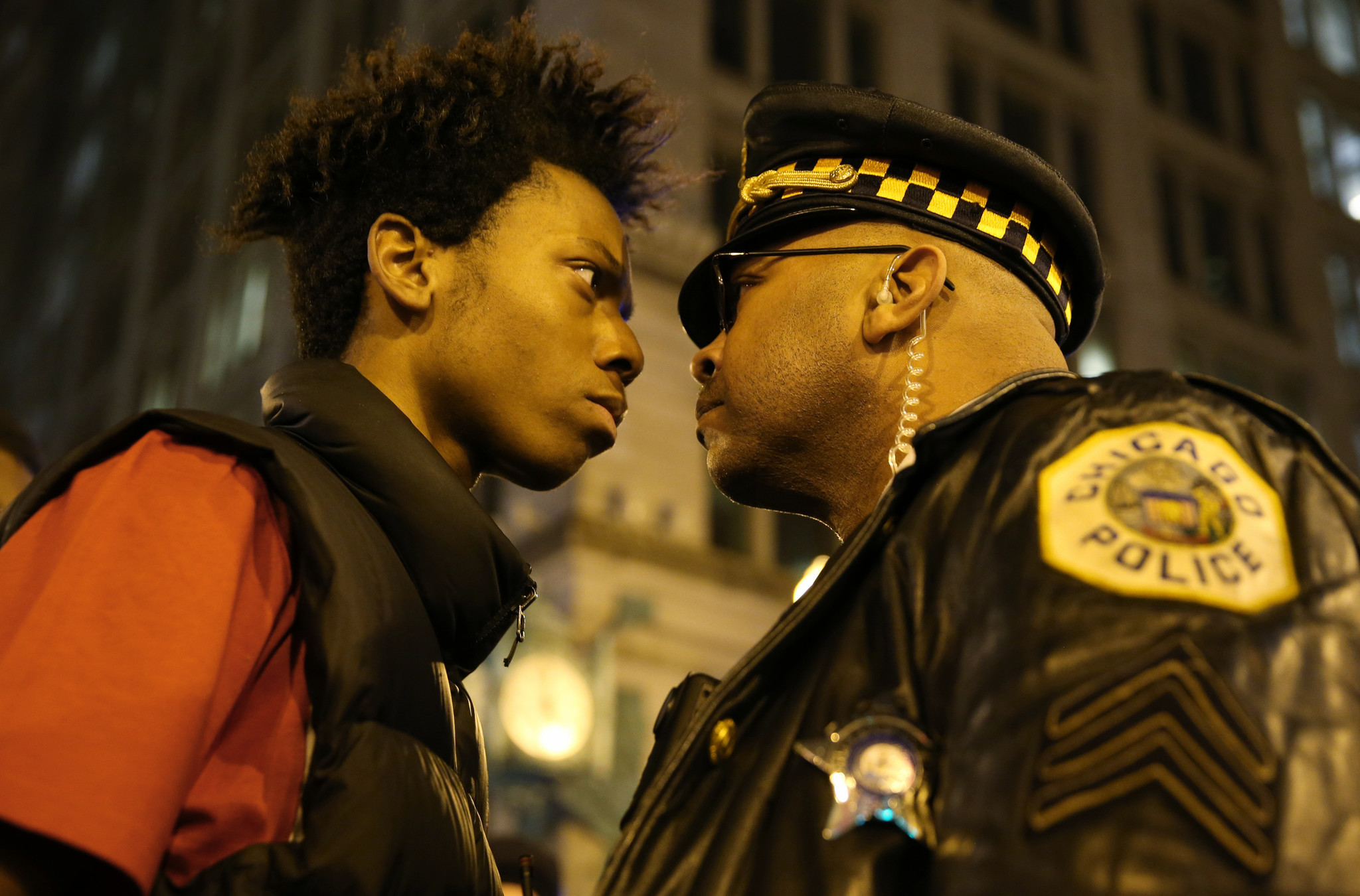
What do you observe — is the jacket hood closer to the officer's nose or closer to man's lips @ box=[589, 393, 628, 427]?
man's lips @ box=[589, 393, 628, 427]

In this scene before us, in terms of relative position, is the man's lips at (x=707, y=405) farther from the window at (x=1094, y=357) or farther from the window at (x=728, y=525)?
the window at (x=1094, y=357)

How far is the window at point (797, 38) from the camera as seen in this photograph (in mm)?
21391

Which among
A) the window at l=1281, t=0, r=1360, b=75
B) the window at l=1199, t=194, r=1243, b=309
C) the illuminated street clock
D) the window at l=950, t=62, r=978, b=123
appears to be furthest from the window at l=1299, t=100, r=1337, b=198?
the illuminated street clock

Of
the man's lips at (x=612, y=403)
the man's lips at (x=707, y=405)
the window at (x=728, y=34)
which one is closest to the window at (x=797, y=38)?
the window at (x=728, y=34)

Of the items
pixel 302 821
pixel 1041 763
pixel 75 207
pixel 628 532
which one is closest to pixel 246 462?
pixel 302 821

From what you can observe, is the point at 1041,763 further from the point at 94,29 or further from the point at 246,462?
the point at 94,29

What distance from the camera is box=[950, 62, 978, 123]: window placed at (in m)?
23.1

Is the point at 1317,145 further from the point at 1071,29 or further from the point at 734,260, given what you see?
the point at 734,260

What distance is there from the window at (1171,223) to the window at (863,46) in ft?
22.3

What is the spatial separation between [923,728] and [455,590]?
1024 millimetres

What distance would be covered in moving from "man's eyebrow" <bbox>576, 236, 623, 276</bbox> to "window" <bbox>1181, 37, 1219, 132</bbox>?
1072 inches

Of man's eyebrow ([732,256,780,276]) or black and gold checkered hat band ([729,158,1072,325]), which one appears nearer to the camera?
black and gold checkered hat band ([729,158,1072,325])

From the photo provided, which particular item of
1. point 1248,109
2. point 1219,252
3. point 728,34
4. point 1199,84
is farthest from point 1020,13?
point 728,34

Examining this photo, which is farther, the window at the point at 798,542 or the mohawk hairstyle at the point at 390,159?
the window at the point at 798,542
